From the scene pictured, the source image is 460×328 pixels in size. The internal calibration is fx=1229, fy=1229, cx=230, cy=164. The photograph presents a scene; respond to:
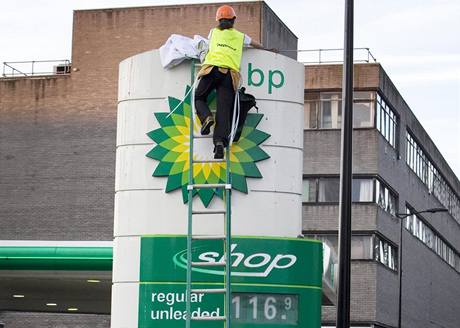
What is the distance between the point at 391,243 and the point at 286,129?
48.2m

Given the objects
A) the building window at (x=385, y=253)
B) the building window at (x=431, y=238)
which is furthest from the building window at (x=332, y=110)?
the building window at (x=431, y=238)

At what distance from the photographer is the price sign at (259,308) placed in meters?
13.9

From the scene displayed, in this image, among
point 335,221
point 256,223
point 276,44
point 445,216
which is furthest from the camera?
point 445,216

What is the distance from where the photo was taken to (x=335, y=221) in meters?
58.0

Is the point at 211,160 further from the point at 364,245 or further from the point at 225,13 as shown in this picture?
the point at 364,245

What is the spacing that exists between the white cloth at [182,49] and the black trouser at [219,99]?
0.49 metres

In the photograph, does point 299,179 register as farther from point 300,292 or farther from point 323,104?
point 323,104

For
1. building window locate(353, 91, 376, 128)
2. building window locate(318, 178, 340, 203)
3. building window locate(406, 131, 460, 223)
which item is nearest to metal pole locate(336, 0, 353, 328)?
building window locate(318, 178, 340, 203)

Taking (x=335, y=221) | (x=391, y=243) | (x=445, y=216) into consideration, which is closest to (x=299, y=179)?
(x=335, y=221)

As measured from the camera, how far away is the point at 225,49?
13695 mm

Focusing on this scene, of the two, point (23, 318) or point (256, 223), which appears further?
point (23, 318)

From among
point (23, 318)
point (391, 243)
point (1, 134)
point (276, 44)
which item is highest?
point (276, 44)

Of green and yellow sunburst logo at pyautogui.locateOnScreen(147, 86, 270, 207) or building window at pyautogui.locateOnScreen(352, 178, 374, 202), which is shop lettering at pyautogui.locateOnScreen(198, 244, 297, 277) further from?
building window at pyautogui.locateOnScreen(352, 178, 374, 202)

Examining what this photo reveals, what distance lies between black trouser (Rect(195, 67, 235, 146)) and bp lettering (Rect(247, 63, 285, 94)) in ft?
1.78
